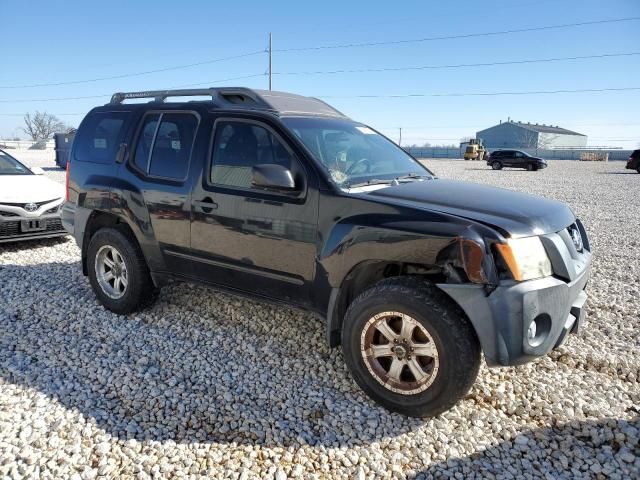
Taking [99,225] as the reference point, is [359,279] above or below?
below

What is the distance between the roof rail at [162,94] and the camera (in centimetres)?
408

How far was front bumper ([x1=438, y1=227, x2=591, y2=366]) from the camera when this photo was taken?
256 centimetres

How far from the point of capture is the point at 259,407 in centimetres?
304

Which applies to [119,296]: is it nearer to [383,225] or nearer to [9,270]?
[9,270]

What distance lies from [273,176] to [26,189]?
18.1 feet

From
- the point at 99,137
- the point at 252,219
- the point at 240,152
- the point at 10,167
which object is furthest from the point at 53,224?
the point at 252,219

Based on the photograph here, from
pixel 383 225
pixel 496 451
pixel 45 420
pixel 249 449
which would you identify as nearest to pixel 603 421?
pixel 496 451

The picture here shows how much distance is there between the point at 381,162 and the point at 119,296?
2.76 meters

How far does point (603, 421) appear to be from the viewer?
2.93 metres

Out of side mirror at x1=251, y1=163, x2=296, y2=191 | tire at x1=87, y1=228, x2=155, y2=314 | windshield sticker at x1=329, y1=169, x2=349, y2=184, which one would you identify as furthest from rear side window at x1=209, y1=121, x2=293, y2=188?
tire at x1=87, y1=228, x2=155, y2=314

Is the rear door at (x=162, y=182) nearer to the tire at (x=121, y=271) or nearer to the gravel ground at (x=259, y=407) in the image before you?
the tire at (x=121, y=271)

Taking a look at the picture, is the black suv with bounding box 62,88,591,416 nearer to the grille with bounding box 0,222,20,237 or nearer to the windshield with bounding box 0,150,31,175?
the grille with bounding box 0,222,20,237

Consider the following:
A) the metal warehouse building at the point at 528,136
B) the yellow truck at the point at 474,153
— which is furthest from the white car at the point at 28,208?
the metal warehouse building at the point at 528,136

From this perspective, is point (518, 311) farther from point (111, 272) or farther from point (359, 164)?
point (111, 272)
